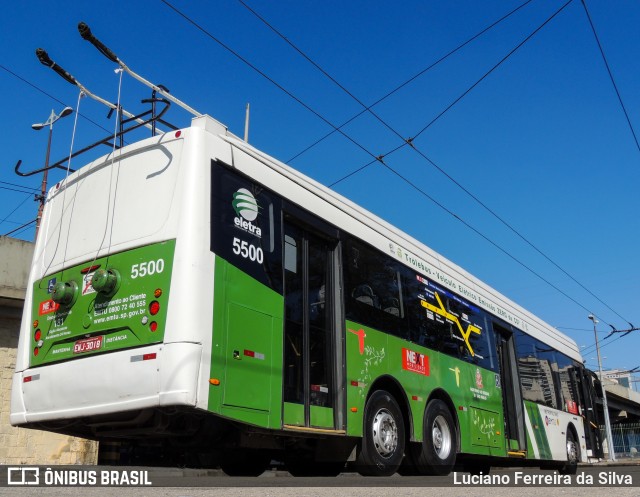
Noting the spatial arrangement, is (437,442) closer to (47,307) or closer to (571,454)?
(47,307)

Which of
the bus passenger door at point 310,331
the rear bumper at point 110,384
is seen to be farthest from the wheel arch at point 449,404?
the rear bumper at point 110,384

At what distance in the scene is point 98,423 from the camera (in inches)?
252

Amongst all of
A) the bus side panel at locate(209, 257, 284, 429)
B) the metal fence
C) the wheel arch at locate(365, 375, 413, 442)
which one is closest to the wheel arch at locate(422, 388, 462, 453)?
the wheel arch at locate(365, 375, 413, 442)

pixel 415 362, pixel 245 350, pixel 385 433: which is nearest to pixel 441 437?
pixel 415 362

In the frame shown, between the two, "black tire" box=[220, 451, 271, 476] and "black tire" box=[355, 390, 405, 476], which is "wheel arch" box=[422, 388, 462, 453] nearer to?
"black tire" box=[355, 390, 405, 476]

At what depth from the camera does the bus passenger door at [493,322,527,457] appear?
1242 cm

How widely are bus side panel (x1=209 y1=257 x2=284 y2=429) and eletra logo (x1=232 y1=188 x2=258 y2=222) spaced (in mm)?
631

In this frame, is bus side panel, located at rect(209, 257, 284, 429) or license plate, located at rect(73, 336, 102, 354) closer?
bus side panel, located at rect(209, 257, 284, 429)

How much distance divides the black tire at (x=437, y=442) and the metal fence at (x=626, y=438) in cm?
6580

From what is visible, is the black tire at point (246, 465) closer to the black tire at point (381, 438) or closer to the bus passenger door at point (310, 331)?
the black tire at point (381, 438)

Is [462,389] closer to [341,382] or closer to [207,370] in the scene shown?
[341,382]

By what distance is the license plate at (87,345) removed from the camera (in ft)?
20.6

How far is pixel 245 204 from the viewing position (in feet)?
22.0

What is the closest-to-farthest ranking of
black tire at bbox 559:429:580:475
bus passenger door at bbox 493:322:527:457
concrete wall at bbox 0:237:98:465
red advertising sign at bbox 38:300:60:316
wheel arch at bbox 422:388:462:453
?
1. red advertising sign at bbox 38:300:60:316
2. wheel arch at bbox 422:388:462:453
3. bus passenger door at bbox 493:322:527:457
4. concrete wall at bbox 0:237:98:465
5. black tire at bbox 559:429:580:475
